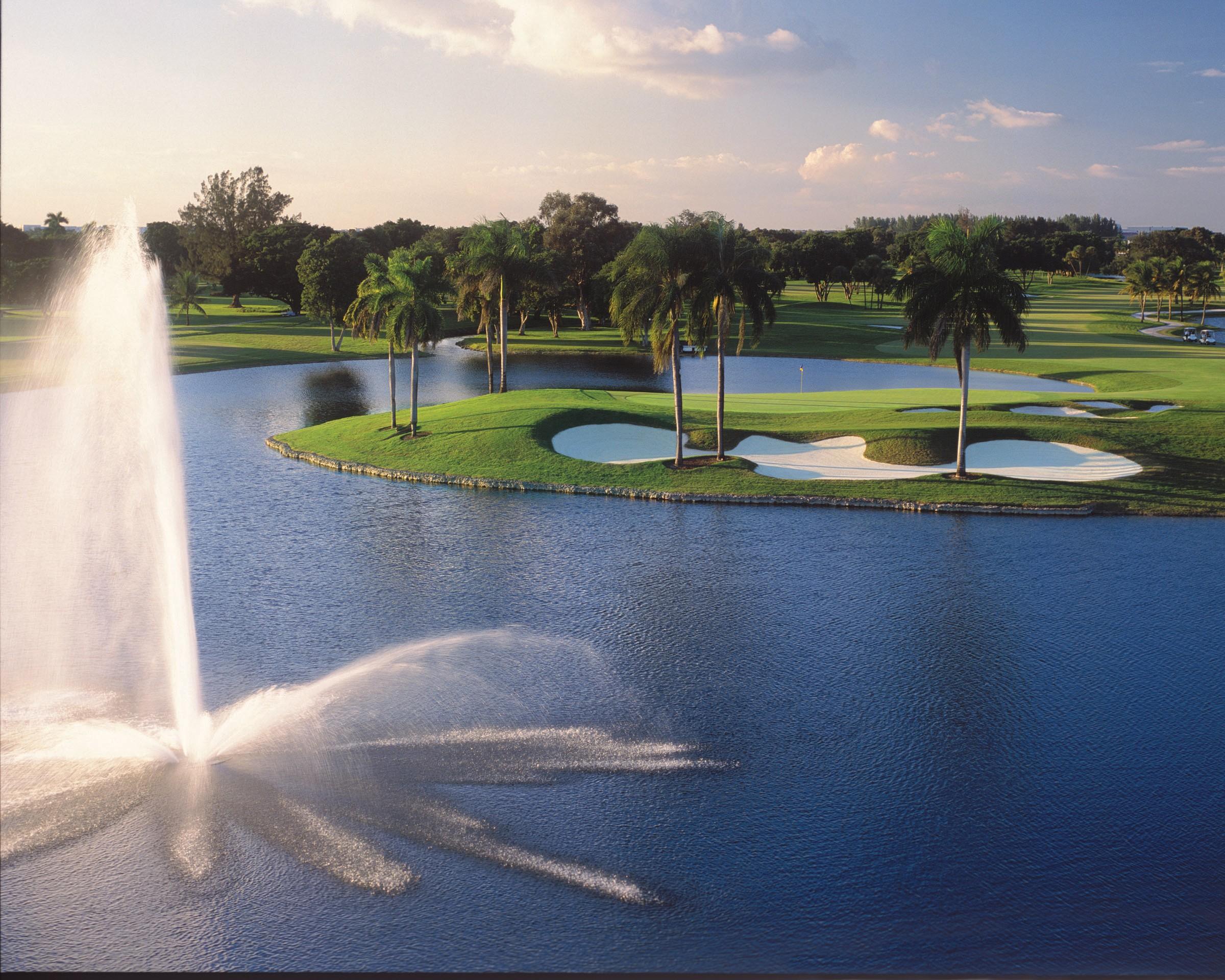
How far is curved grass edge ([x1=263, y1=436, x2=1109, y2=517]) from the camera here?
35031 millimetres

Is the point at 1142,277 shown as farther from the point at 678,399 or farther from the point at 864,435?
the point at 678,399

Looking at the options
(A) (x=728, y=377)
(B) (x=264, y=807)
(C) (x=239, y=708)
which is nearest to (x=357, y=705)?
(C) (x=239, y=708)

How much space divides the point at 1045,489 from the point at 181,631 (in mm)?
29167

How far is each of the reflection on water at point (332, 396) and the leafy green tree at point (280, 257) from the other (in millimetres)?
46949

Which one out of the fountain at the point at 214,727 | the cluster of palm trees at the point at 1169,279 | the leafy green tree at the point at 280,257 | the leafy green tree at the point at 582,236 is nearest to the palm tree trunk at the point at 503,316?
the fountain at the point at 214,727

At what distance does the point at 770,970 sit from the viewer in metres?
11.9

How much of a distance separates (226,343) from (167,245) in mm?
74110

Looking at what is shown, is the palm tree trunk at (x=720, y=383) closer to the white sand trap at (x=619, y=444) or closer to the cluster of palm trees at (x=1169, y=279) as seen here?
the white sand trap at (x=619, y=444)

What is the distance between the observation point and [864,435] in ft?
148

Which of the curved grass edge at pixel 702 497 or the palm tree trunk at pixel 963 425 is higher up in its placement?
the palm tree trunk at pixel 963 425

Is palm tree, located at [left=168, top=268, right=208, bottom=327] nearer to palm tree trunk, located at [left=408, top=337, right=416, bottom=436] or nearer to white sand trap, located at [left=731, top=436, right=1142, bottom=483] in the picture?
palm tree trunk, located at [left=408, top=337, right=416, bottom=436]

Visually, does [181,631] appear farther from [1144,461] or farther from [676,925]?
[1144,461]

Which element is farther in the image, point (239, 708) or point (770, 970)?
point (239, 708)

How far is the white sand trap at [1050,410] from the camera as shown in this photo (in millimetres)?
48619
